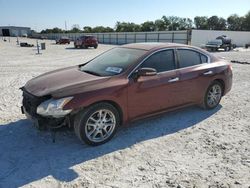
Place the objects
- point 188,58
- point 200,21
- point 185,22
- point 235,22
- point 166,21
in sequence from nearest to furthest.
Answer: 1. point 188,58
2. point 235,22
3. point 166,21
4. point 200,21
5. point 185,22

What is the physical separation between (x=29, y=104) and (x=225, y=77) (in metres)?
4.48

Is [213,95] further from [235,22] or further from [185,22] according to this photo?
[185,22]

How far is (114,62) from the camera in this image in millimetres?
5082

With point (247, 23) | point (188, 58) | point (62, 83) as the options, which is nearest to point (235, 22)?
point (247, 23)

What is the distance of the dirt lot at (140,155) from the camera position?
342cm

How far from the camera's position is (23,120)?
5.40 metres

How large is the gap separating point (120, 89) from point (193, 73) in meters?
1.94

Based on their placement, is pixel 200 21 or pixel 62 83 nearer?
pixel 62 83

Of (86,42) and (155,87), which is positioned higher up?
(86,42)

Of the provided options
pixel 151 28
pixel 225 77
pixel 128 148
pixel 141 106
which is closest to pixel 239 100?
pixel 225 77

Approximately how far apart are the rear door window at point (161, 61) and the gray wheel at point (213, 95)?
1.32 m

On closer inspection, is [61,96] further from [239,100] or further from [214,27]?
[214,27]

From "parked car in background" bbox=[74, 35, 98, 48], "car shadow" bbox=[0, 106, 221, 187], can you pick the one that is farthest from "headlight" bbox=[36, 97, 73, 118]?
"parked car in background" bbox=[74, 35, 98, 48]

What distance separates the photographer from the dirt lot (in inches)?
135
